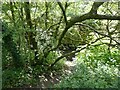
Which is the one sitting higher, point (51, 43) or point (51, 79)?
point (51, 43)

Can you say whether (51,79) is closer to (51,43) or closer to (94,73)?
(51,43)

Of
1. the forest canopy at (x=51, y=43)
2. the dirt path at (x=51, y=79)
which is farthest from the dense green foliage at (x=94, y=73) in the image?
the dirt path at (x=51, y=79)

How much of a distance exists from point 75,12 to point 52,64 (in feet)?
3.34

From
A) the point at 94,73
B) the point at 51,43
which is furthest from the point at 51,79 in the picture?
the point at 94,73

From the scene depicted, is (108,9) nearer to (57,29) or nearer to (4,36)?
(57,29)

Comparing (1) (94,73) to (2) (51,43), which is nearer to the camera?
(1) (94,73)

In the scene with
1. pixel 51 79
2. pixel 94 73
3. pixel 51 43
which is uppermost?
pixel 51 43

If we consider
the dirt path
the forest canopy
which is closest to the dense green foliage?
the forest canopy

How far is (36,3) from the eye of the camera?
13.6 feet

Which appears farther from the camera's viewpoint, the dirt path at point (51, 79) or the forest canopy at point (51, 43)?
the dirt path at point (51, 79)

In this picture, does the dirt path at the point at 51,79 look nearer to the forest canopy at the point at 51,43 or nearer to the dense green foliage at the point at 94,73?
the forest canopy at the point at 51,43

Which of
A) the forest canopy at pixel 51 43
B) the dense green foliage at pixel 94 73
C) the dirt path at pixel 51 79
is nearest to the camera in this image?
the dense green foliage at pixel 94 73

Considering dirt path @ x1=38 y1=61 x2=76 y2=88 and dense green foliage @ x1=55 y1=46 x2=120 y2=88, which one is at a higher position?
dense green foliage @ x1=55 y1=46 x2=120 y2=88

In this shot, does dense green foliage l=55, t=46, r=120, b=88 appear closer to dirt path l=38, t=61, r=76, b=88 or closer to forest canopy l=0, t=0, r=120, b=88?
forest canopy l=0, t=0, r=120, b=88
